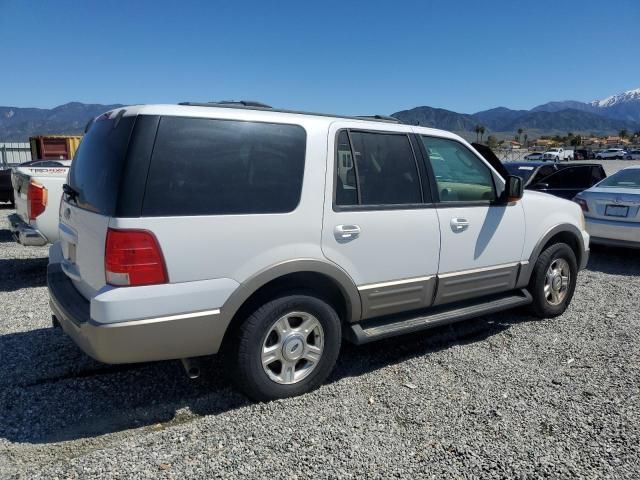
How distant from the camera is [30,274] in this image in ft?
22.7

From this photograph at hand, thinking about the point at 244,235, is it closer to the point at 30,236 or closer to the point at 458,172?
the point at 458,172

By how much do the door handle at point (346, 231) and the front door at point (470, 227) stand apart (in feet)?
2.79

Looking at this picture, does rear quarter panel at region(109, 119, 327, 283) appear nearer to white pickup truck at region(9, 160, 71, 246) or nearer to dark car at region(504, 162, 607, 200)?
white pickup truck at region(9, 160, 71, 246)

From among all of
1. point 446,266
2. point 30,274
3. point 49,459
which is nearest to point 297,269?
point 446,266

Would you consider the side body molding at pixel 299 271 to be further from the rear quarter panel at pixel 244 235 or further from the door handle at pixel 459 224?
the door handle at pixel 459 224

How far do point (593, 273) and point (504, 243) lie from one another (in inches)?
149

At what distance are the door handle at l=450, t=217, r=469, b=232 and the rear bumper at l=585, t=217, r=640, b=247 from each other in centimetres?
482

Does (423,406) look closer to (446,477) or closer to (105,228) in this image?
(446,477)

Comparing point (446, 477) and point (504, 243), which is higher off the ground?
point (504, 243)

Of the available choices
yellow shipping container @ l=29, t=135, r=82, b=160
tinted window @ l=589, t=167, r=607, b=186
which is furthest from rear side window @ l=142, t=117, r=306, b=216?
yellow shipping container @ l=29, t=135, r=82, b=160

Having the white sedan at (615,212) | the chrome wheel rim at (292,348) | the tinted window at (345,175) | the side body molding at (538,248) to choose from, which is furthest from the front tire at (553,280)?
the white sedan at (615,212)

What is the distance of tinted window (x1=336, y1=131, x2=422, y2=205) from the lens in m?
3.45

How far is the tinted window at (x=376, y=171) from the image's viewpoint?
3451 mm

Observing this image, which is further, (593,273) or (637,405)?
(593,273)
